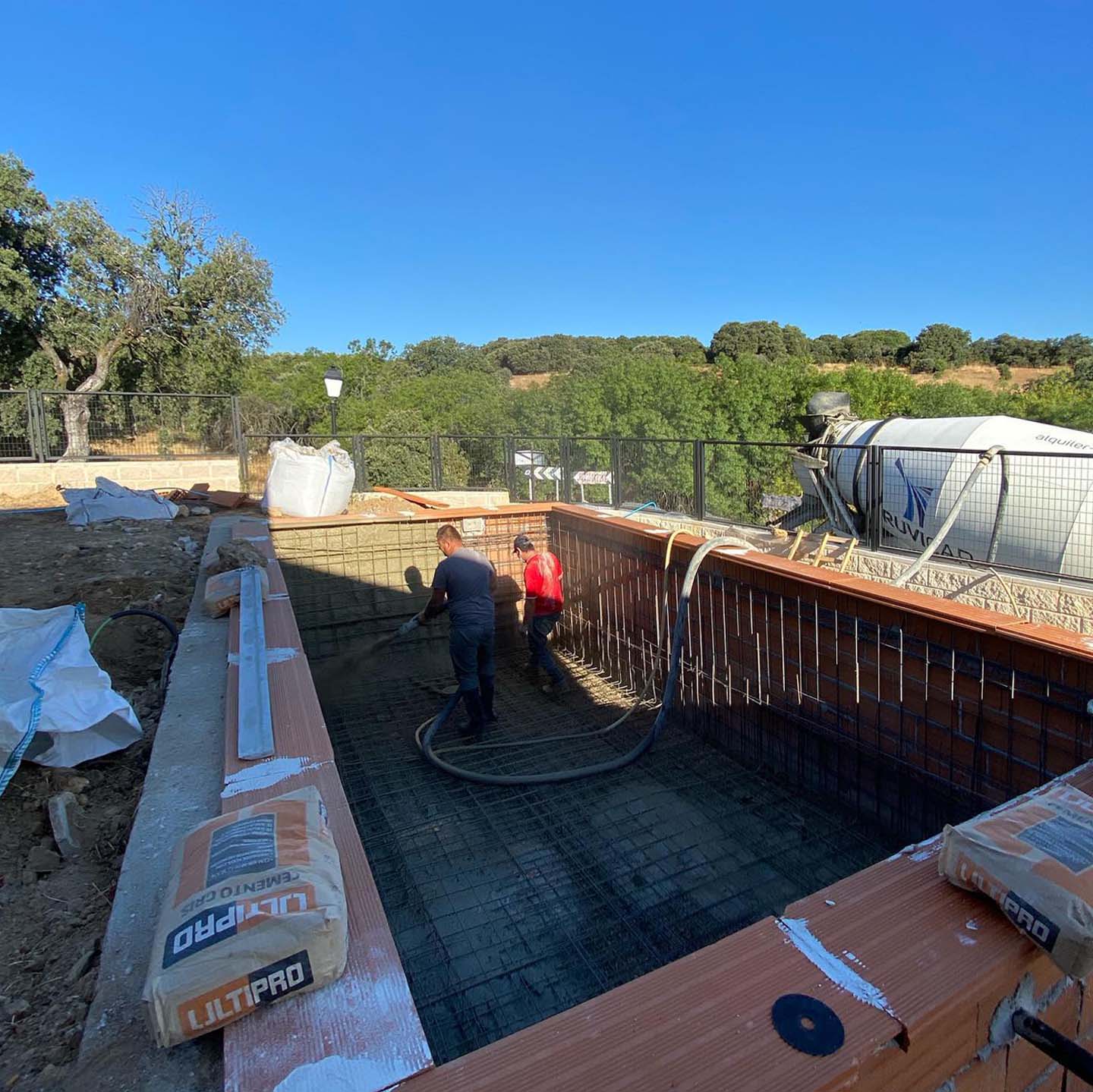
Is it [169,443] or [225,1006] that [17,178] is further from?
[225,1006]

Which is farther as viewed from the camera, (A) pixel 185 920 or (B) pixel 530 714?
(B) pixel 530 714

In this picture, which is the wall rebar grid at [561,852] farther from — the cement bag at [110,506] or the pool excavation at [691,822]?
the cement bag at [110,506]

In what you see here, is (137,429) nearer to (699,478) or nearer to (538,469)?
(538,469)

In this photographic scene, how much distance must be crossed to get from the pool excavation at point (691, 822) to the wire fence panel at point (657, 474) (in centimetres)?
555

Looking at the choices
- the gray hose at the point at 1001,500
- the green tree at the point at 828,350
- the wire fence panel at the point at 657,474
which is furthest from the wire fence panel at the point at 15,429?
the green tree at the point at 828,350

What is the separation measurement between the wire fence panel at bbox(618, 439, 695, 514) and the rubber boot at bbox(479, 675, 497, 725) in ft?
20.8

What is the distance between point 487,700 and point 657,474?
7689mm

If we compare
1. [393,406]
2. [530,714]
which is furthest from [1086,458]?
[393,406]

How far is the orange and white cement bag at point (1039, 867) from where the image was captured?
1.25 metres

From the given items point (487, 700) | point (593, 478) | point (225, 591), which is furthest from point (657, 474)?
point (225, 591)

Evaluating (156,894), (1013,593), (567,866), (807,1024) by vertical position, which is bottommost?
(567,866)

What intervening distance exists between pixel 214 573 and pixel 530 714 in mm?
2845

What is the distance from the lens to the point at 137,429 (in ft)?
47.4

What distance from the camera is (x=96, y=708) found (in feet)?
8.71
